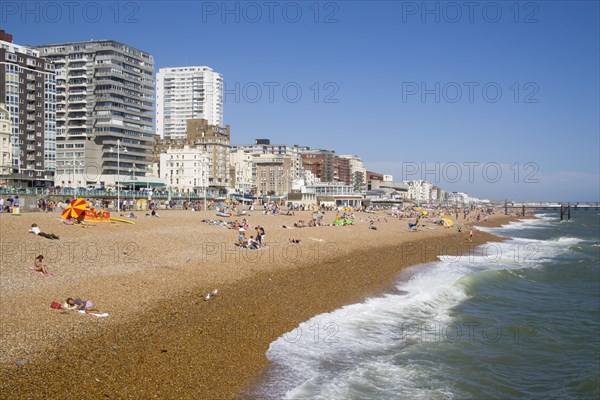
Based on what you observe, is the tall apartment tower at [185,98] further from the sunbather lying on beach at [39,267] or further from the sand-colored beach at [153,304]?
the sunbather lying on beach at [39,267]

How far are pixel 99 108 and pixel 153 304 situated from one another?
80.3 m

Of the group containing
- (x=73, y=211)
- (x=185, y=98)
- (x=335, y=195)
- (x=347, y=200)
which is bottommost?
(x=73, y=211)

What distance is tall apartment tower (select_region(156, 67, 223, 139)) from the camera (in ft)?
512

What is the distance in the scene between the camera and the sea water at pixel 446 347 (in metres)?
11.4

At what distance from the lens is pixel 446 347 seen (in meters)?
14.7

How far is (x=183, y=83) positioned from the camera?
160 m

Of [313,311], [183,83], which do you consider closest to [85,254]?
[313,311]

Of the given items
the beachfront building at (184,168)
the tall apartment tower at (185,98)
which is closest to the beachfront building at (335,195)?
the beachfront building at (184,168)

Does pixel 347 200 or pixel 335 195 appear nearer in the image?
pixel 347 200

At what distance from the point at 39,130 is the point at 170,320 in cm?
6603

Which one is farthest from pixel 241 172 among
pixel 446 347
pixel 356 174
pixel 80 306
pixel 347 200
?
pixel 80 306

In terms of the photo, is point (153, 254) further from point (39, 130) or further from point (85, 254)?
point (39, 130)

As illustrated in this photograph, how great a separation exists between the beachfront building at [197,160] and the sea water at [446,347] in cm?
6952

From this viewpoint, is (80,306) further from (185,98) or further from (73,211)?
(185,98)
